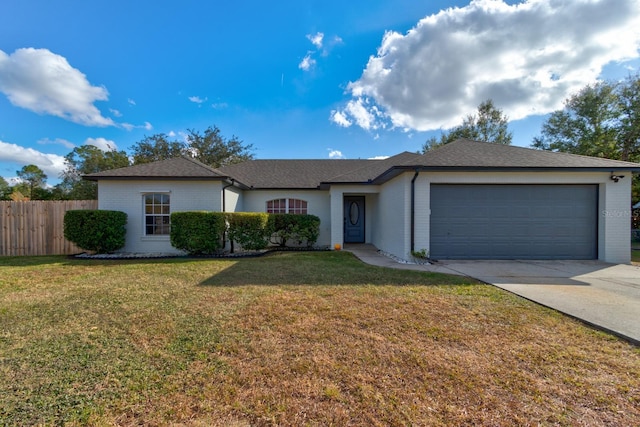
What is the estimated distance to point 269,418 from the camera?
75.9 inches

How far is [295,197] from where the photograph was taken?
13.3m

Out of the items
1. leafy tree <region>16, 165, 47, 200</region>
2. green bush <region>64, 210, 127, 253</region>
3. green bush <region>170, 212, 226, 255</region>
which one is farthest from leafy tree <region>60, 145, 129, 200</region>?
green bush <region>170, 212, 226, 255</region>

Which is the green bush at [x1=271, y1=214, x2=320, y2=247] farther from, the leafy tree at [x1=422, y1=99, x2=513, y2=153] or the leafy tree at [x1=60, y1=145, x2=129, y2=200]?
the leafy tree at [x1=422, y1=99, x2=513, y2=153]

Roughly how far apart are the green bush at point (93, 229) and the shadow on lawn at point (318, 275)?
17.0 feet

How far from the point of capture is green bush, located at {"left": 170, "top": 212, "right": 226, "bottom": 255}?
948 cm

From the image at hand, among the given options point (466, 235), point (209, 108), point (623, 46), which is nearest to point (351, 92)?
point (209, 108)

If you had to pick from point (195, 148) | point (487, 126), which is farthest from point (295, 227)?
point (487, 126)

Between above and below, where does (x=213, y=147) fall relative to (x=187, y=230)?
above

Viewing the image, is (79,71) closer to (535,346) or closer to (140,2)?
(140,2)

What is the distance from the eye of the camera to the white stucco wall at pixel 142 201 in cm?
1046

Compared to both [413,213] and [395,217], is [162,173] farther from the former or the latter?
[413,213]

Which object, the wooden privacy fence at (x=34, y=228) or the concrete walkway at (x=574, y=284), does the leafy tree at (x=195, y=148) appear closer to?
the wooden privacy fence at (x=34, y=228)

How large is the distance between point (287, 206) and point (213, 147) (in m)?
17.7

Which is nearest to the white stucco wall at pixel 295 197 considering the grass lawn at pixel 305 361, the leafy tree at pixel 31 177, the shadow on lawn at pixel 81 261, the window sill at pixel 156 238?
the window sill at pixel 156 238
